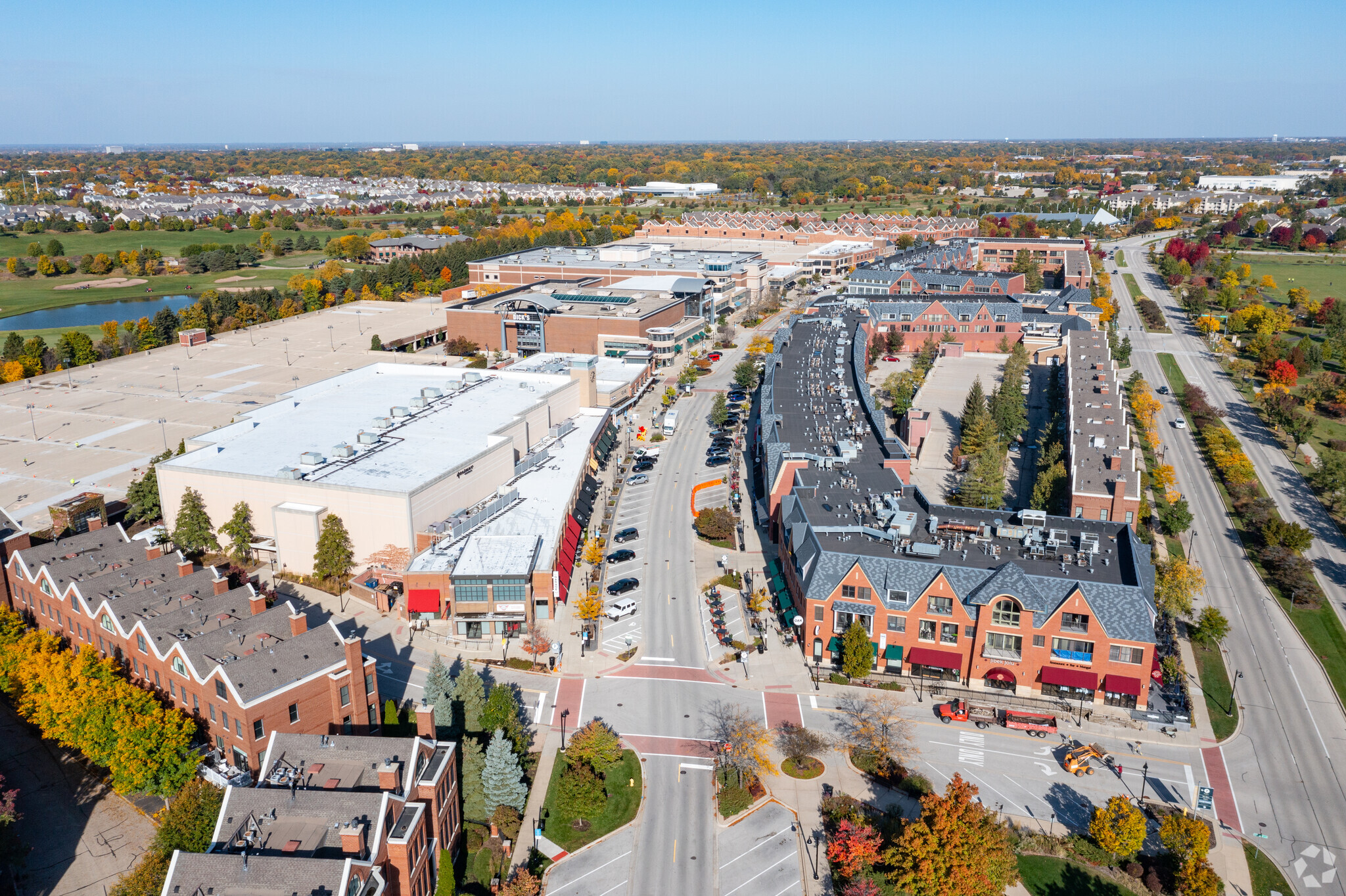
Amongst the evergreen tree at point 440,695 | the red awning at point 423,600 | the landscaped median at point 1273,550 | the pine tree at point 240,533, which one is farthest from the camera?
the pine tree at point 240,533

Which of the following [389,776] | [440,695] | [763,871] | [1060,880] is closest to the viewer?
[389,776]

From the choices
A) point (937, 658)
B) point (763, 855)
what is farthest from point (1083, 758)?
point (763, 855)

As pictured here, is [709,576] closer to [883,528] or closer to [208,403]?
[883,528]

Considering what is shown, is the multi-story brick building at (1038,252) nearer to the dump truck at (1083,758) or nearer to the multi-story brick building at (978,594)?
the multi-story brick building at (978,594)

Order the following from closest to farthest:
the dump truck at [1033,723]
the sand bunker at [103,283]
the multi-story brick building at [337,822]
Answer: the multi-story brick building at [337,822] < the dump truck at [1033,723] < the sand bunker at [103,283]

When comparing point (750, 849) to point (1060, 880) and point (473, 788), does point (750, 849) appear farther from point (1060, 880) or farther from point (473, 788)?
point (1060, 880)

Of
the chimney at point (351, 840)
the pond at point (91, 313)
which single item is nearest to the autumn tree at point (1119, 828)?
the chimney at point (351, 840)

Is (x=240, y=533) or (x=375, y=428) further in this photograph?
(x=375, y=428)
